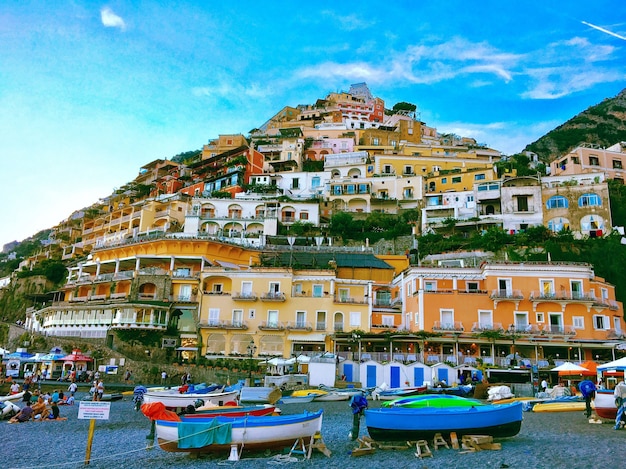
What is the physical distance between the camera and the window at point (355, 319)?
4055 centimetres

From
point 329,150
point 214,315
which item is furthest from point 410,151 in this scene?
point 214,315

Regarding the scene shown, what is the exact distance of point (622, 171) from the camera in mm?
58125

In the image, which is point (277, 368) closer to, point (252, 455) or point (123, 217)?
point (252, 455)

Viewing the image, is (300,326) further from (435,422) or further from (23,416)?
(435,422)

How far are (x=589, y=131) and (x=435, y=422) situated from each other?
95961mm

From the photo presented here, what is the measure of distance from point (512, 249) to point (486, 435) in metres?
34.2

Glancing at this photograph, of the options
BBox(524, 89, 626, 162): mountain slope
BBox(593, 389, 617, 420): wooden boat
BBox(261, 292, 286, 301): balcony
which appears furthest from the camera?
BBox(524, 89, 626, 162): mountain slope

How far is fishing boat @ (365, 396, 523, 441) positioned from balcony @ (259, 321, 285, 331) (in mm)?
25367

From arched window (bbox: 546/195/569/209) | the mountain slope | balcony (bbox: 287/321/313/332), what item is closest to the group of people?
balcony (bbox: 287/321/313/332)

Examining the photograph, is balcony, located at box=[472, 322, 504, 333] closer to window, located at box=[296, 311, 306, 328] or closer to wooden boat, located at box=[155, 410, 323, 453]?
window, located at box=[296, 311, 306, 328]

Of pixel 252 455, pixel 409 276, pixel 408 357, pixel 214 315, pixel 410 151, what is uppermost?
pixel 410 151

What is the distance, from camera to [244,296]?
41688 mm

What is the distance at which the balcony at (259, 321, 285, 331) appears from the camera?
131 ft

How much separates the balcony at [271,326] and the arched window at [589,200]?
30.2 meters
